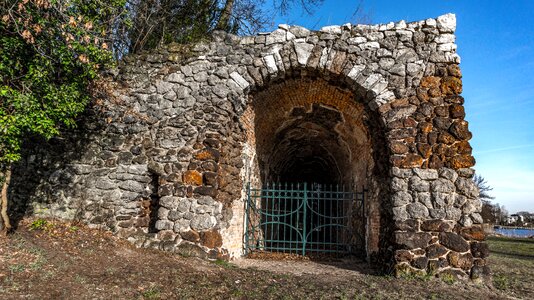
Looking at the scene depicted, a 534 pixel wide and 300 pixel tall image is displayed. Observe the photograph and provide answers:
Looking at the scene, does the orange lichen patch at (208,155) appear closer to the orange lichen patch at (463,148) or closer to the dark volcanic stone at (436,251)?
the dark volcanic stone at (436,251)

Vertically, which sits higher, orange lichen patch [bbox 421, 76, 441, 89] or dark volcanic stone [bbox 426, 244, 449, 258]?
orange lichen patch [bbox 421, 76, 441, 89]


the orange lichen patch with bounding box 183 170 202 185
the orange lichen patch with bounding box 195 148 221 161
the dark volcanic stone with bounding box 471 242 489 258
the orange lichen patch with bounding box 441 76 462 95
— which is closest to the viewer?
the dark volcanic stone with bounding box 471 242 489 258

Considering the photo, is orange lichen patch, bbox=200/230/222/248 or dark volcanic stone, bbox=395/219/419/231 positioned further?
orange lichen patch, bbox=200/230/222/248

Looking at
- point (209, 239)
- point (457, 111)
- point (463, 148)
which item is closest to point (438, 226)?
point (463, 148)

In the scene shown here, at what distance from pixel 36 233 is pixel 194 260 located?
252 cm

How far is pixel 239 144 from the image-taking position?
730 cm

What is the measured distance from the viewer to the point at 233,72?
6.81 meters

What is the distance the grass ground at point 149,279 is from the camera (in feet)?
13.4

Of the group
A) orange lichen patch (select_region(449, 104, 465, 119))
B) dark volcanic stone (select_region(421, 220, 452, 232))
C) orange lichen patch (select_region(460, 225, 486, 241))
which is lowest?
orange lichen patch (select_region(460, 225, 486, 241))

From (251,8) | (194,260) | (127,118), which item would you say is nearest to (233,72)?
(127,118)

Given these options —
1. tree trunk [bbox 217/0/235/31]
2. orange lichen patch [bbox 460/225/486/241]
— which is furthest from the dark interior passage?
tree trunk [bbox 217/0/235/31]

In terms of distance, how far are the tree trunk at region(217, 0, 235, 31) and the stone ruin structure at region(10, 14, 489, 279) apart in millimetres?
A: 5070

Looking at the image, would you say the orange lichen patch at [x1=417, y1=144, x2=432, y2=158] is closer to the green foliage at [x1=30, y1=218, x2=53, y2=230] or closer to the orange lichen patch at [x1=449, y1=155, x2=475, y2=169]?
the orange lichen patch at [x1=449, y1=155, x2=475, y2=169]

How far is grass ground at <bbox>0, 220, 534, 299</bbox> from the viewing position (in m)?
4.10
